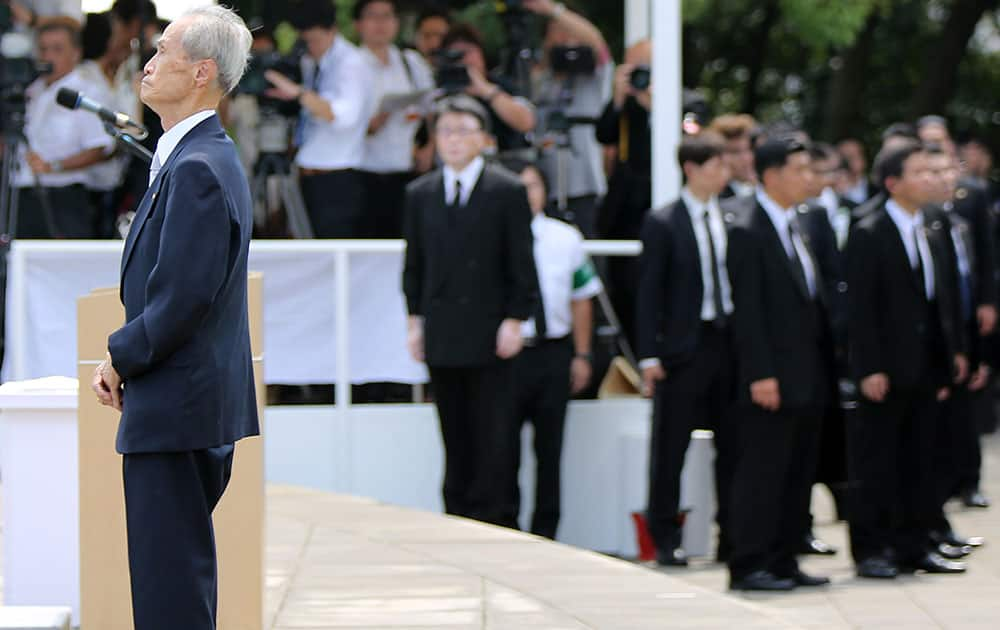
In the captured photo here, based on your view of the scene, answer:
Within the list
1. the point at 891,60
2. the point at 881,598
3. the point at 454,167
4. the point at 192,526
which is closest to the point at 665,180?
the point at 454,167

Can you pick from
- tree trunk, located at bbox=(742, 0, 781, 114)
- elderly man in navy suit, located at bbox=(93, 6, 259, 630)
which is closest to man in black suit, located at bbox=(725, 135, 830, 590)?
elderly man in navy suit, located at bbox=(93, 6, 259, 630)

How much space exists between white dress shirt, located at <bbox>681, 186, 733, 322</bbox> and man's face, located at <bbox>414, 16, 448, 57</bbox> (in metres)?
2.33

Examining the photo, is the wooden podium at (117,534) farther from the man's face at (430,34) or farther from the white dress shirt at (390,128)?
the man's face at (430,34)

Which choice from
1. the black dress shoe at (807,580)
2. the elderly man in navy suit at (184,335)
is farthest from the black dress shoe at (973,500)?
the elderly man in navy suit at (184,335)

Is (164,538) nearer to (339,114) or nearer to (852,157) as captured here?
(339,114)

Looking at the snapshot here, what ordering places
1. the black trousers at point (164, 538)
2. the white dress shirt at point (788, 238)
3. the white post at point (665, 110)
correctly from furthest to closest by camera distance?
1. the white post at point (665, 110)
2. the white dress shirt at point (788, 238)
3. the black trousers at point (164, 538)

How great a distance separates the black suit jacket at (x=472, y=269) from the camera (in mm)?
8195

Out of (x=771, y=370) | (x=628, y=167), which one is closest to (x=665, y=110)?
(x=628, y=167)

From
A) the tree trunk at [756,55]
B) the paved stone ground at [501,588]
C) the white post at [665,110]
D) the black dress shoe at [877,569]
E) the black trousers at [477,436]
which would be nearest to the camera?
the paved stone ground at [501,588]

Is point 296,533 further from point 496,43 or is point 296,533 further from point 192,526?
point 496,43

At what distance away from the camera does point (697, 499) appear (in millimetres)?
8812

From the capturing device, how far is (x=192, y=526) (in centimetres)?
405

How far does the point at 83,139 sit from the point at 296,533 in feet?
11.2

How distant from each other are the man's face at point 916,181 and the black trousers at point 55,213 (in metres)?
4.17
